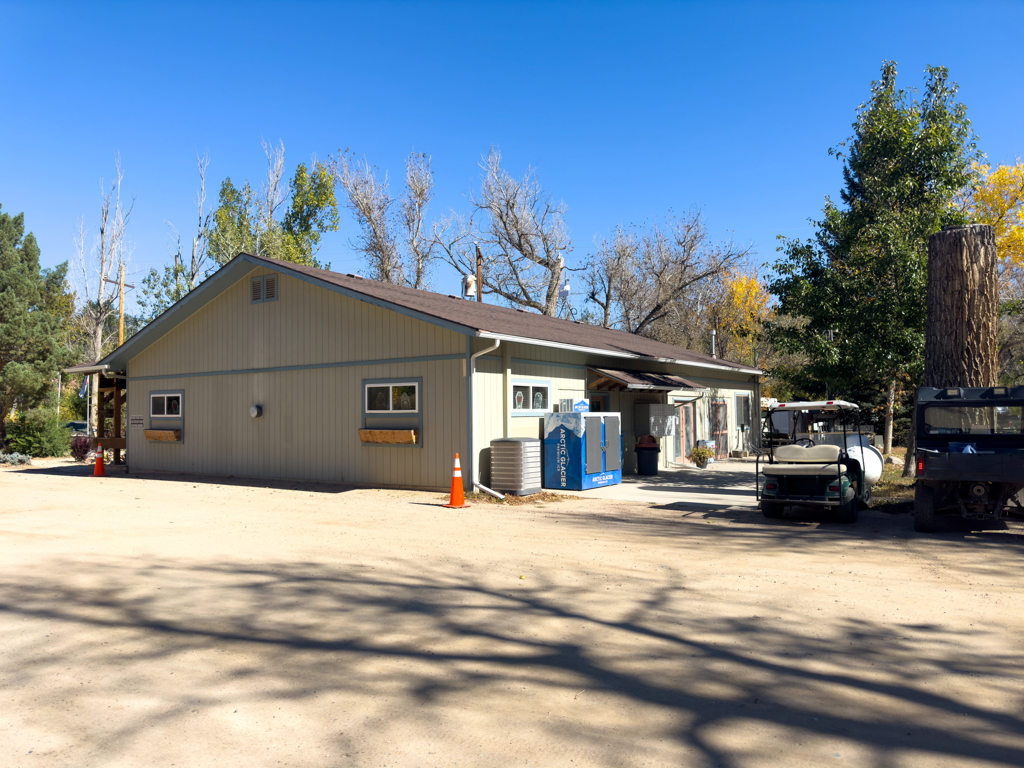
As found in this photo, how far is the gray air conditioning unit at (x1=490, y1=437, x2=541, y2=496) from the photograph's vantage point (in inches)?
555

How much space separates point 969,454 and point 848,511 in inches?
77.6

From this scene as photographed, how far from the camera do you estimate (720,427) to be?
2495 centimetres

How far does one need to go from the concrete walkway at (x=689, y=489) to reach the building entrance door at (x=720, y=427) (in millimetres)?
4571

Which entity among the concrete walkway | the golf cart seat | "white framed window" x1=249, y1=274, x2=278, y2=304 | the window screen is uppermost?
"white framed window" x1=249, y1=274, x2=278, y2=304

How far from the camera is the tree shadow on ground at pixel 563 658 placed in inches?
151

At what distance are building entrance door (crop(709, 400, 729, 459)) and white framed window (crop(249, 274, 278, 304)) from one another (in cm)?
1428

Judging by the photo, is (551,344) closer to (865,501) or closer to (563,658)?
(865,501)

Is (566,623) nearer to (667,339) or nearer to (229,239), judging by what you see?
(229,239)

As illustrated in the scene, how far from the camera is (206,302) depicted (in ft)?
62.6

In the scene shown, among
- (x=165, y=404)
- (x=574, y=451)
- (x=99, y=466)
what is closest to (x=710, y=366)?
(x=574, y=451)

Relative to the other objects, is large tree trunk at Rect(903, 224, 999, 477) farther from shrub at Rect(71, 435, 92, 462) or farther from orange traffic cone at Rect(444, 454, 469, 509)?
shrub at Rect(71, 435, 92, 462)

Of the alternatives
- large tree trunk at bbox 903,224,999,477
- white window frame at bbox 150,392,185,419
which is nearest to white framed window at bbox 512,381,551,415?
large tree trunk at bbox 903,224,999,477

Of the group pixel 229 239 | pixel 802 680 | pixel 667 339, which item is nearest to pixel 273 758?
pixel 802 680

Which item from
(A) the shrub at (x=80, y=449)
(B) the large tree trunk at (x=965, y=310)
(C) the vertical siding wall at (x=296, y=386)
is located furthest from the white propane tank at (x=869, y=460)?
(A) the shrub at (x=80, y=449)
